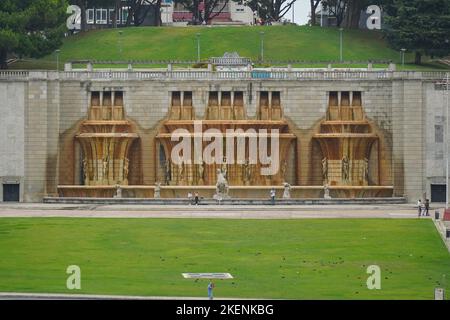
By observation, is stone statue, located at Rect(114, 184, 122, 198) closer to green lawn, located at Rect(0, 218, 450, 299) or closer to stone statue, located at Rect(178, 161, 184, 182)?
stone statue, located at Rect(178, 161, 184, 182)

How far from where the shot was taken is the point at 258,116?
14225 cm

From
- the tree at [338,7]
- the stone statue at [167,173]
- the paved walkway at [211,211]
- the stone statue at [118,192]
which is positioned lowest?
the paved walkway at [211,211]

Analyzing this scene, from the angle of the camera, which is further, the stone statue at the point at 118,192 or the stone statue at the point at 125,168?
the stone statue at the point at 125,168

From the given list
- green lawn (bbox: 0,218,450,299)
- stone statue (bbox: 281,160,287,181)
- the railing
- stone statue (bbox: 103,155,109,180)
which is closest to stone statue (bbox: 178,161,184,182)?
stone statue (bbox: 103,155,109,180)

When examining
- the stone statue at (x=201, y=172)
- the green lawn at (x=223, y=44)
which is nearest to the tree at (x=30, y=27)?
the green lawn at (x=223, y=44)

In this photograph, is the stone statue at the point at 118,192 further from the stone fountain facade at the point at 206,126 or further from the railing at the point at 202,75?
the railing at the point at 202,75

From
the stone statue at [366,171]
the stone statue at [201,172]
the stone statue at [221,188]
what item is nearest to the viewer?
the stone statue at [221,188]

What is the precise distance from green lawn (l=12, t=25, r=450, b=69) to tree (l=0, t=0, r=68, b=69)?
575cm

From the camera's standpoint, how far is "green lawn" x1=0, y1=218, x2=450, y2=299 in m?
81.5

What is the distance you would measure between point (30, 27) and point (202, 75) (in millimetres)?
20635

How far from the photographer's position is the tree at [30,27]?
14938 centimetres

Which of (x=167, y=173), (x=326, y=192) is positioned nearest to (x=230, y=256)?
(x=326, y=192)

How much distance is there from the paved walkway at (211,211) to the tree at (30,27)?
19.8 m

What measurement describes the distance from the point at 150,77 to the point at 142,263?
173 ft
